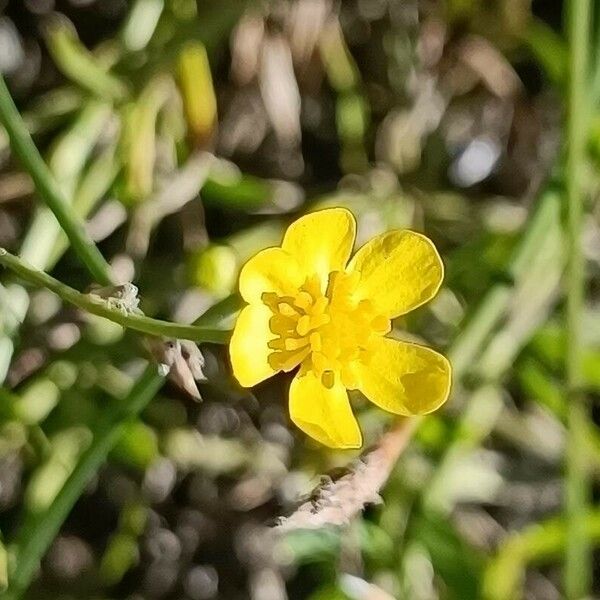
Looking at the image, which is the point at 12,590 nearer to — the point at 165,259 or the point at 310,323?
the point at 310,323

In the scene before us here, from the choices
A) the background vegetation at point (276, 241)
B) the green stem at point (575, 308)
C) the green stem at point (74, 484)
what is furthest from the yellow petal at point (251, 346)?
the green stem at point (575, 308)

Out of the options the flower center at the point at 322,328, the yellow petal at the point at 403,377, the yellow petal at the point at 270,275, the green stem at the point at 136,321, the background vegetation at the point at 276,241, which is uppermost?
the green stem at the point at 136,321

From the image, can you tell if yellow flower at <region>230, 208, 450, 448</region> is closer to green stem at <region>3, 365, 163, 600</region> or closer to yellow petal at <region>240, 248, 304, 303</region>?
yellow petal at <region>240, 248, 304, 303</region>

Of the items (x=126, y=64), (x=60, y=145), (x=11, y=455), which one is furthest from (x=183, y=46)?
(x=11, y=455)

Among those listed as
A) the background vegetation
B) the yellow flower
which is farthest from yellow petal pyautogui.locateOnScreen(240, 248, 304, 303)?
the background vegetation

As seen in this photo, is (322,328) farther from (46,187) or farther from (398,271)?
(46,187)

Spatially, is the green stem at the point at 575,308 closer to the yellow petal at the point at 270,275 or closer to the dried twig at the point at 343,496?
the dried twig at the point at 343,496

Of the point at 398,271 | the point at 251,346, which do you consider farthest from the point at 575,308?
the point at 251,346
